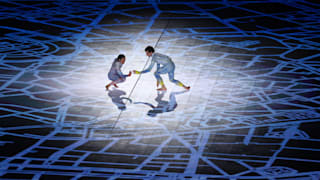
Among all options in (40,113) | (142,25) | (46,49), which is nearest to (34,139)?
(40,113)

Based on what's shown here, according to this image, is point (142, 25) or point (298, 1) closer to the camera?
point (142, 25)

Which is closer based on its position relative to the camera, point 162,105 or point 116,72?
point 162,105

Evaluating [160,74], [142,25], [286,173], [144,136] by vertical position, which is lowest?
[286,173]

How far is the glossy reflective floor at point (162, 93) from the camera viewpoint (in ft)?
21.1

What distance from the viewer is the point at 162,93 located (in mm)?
8461

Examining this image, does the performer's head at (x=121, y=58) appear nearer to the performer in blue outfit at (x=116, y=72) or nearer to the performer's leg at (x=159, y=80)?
the performer in blue outfit at (x=116, y=72)

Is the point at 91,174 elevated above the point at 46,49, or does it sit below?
below

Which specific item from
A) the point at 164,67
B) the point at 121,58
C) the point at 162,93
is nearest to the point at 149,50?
the point at 164,67

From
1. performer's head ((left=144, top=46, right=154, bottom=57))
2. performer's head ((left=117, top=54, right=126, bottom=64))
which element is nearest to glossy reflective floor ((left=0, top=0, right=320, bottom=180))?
performer's head ((left=117, top=54, right=126, bottom=64))

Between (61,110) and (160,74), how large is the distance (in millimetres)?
2103

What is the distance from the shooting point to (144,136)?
23.3 ft

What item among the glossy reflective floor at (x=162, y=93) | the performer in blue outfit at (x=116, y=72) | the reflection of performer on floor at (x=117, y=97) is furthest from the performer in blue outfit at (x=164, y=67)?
the reflection of performer on floor at (x=117, y=97)

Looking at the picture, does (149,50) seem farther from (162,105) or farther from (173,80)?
(162,105)

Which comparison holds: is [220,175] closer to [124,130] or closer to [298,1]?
[124,130]
